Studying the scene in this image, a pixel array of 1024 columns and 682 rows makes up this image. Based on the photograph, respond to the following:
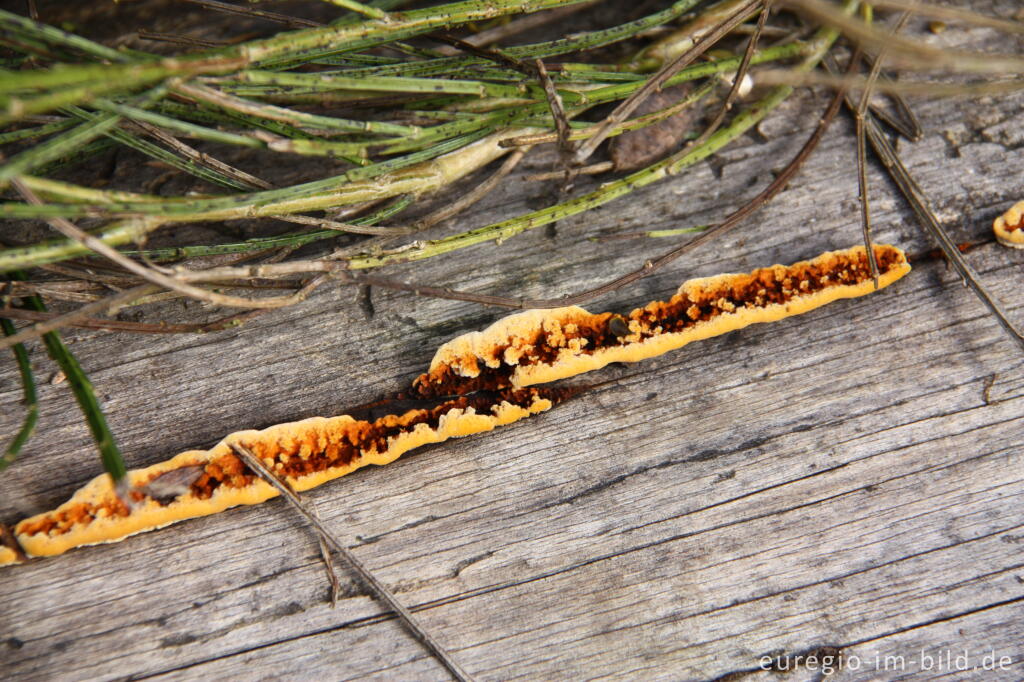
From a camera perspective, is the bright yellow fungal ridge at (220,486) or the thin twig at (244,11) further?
the thin twig at (244,11)

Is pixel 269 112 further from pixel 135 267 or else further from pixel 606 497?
pixel 606 497

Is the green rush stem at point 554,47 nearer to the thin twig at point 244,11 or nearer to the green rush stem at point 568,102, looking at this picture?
the green rush stem at point 568,102

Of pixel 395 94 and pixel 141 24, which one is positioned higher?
pixel 141 24

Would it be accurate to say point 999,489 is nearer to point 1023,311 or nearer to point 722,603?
point 1023,311

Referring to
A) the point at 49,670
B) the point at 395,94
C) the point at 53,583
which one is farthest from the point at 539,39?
the point at 49,670

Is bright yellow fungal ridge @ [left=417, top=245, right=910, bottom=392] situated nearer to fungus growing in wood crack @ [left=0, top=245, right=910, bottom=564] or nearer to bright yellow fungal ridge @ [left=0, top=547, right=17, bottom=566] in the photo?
fungus growing in wood crack @ [left=0, top=245, right=910, bottom=564]

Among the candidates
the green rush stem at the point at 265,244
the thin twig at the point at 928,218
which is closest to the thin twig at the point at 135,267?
the green rush stem at the point at 265,244

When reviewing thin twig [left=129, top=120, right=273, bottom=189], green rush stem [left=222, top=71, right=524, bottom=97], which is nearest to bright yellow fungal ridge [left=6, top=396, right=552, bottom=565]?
thin twig [left=129, top=120, right=273, bottom=189]
